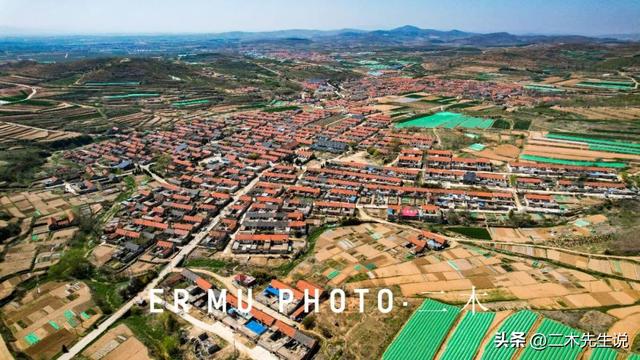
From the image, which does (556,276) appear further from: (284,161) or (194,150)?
(194,150)

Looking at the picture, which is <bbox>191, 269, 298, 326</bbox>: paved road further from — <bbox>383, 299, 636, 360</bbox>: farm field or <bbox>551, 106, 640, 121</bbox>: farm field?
<bbox>551, 106, 640, 121</bbox>: farm field

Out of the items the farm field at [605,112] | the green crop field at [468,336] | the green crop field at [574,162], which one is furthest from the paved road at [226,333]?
the farm field at [605,112]

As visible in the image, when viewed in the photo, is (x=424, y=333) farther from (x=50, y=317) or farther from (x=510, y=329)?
(x=50, y=317)

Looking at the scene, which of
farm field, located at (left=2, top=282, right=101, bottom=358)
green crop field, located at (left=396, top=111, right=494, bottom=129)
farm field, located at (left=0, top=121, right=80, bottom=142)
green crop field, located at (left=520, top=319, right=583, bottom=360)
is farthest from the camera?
green crop field, located at (left=396, top=111, right=494, bottom=129)

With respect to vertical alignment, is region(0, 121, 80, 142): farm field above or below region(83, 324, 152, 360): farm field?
above

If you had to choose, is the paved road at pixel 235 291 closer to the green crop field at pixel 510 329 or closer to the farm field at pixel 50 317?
the farm field at pixel 50 317

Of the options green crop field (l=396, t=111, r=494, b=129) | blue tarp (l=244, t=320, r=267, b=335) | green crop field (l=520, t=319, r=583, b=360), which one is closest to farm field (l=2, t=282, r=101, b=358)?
blue tarp (l=244, t=320, r=267, b=335)

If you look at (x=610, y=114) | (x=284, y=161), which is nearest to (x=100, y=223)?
(x=284, y=161)
